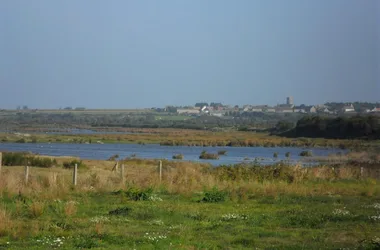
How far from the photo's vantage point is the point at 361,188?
27047mm

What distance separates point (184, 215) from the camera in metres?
17.5

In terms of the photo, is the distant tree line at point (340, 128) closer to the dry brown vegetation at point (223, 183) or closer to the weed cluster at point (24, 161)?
the weed cluster at point (24, 161)

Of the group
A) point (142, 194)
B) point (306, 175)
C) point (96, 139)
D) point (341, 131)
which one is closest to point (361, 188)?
point (306, 175)

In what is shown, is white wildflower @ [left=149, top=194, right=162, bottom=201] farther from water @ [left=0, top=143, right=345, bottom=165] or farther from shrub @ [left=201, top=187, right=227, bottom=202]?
water @ [left=0, top=143, right=345, bottom=165]

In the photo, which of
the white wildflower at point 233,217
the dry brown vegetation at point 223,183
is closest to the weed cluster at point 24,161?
the dry brown vegetation at point 223,183

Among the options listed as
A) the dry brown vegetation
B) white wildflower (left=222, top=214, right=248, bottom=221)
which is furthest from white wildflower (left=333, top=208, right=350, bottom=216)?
the dry brown vegetation

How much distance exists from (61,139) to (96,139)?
616 cm

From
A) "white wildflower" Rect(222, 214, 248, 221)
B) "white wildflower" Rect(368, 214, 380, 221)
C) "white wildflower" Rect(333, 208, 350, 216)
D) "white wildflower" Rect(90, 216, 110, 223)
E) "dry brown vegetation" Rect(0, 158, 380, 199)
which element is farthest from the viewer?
"dry brown vegetation" Rect(0, 158, 380, 199)

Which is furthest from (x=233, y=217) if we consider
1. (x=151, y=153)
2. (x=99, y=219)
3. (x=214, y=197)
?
(x=151, y=153)

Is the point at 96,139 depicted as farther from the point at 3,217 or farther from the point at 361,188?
the point at 3,217

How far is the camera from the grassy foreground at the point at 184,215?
13203 millimetres

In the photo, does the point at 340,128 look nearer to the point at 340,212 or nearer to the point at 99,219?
the point at 340,212

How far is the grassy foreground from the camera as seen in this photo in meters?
13.2

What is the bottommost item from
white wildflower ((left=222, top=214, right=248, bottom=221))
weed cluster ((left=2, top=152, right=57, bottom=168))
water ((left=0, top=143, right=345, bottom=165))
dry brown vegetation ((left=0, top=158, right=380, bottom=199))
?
water ((left=0, top=143, right=345, bottom=165))
